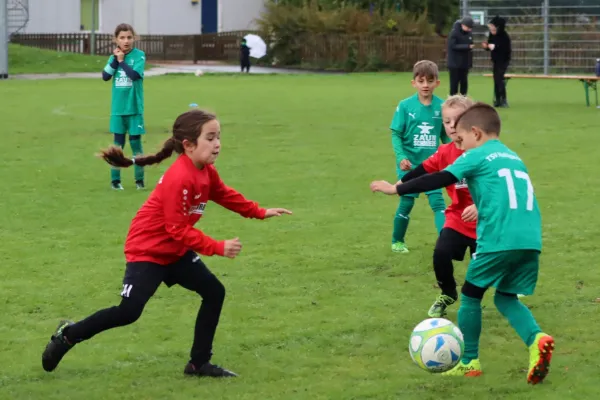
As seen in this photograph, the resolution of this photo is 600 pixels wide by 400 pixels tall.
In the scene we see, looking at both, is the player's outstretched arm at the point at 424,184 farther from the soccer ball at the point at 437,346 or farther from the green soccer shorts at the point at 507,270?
the soccer ball at the point at 437,346

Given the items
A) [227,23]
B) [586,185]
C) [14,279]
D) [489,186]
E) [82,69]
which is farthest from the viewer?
[227,23]

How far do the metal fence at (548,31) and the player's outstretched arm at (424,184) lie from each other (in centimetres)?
3250

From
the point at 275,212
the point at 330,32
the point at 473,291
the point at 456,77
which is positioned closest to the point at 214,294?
the point at 275,212

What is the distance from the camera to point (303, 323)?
6.94 m

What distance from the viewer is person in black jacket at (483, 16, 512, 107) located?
24.0 m

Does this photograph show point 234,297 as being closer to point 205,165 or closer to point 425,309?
point 425,309

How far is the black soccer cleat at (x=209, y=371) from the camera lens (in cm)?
582

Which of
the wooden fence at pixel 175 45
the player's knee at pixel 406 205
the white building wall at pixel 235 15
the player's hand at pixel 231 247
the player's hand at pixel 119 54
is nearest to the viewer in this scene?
the player's hand at pixel 231 247

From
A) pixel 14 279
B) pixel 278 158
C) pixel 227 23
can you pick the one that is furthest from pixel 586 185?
pixel 227 23

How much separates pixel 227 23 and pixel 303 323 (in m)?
52.6

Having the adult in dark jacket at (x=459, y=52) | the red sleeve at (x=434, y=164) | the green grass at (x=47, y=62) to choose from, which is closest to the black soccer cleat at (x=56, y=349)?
the red sleeve at (x=434, y=164)

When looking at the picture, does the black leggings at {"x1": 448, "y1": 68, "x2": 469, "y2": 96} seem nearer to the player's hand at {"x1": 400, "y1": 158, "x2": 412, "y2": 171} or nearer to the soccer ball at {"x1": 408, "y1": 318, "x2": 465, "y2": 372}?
the player's hand at {"x1": 400, "y1": 158, "x2": 412, "y2": 171}

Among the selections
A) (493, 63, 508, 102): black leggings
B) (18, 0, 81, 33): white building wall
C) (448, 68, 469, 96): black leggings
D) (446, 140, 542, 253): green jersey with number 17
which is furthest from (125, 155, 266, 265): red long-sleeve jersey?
(18, 0, 81, 33): white building wall

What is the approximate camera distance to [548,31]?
→ 3759 cm
